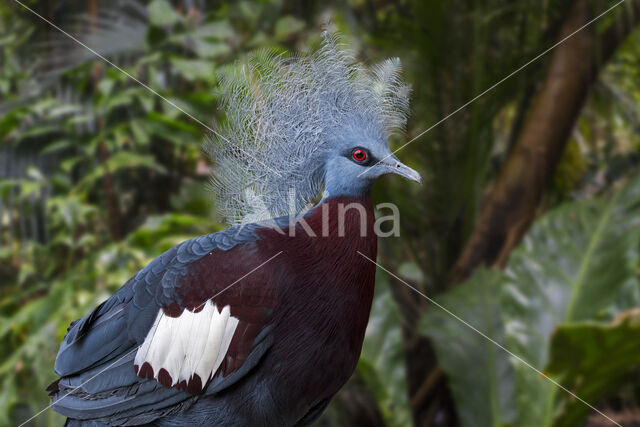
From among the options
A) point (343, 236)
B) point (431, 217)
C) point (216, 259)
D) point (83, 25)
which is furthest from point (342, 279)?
point (83, 25)

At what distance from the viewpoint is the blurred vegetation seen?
1.95 metres

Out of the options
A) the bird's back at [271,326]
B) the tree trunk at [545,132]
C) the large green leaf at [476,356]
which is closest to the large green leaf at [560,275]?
the large green leaf at [476,356]

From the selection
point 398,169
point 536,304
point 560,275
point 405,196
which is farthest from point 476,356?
point 398,169

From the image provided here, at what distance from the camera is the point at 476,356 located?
6.99 feet

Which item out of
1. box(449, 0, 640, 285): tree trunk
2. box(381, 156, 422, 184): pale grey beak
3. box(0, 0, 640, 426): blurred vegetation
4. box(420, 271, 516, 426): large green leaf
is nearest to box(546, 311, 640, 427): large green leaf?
box(0, 0, 640, 426): blurred vegetation

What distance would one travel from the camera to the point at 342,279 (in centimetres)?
61

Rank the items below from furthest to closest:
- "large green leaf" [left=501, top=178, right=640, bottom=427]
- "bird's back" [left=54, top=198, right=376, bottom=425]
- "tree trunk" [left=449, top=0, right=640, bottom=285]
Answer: "tree trunk" [left=449, top=0, right=640, bottom=285] < "large green leaf" [left=501, top=178, right=640, bottom=427] < "bird's back" [left=54, top=198, right=376, bottom=425]

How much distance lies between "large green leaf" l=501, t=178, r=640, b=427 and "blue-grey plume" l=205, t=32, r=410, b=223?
5.10ft

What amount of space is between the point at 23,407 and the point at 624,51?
2.76 m

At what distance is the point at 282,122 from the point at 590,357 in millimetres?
1485

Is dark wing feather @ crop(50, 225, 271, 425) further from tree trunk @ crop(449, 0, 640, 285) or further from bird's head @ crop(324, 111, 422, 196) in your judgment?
tree trunk @ crop(449, 0, 640, 285)

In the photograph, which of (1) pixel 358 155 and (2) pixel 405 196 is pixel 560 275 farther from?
(1) pixel 358 155

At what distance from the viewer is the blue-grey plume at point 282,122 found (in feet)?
2.02

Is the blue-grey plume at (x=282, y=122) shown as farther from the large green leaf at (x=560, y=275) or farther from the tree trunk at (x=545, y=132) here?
the tree trunk at (x=545, y=132)
